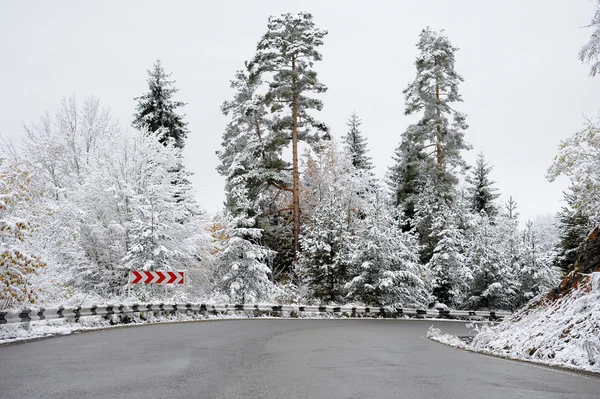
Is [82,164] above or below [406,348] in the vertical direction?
above

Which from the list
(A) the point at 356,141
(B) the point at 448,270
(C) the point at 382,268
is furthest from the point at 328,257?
(A) the point at 356,141

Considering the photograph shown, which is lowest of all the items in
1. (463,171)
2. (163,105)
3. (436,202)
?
(436,202)

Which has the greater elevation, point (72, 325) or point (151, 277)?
point (151, 277)

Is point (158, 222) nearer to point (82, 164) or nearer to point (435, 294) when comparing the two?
point (82, 164)

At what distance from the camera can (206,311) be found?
24266mm

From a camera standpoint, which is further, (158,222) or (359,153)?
(359,153)

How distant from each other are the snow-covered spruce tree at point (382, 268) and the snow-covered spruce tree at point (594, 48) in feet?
56.4

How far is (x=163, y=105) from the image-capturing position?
38.9 m

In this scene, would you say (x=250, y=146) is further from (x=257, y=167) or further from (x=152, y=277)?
(x=152, y=277)

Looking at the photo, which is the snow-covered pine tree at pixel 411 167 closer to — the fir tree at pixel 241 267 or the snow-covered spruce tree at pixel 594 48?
the fir tree at pixel 241 267

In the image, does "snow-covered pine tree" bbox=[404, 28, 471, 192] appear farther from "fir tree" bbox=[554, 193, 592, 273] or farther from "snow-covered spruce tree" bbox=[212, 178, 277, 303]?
"snow-covered spruce tree" bbox=[212, 178, 277, 303]

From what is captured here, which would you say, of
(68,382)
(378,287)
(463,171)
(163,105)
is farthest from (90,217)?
(463,171)

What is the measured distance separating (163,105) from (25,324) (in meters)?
28.5

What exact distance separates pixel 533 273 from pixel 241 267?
1838 cm
